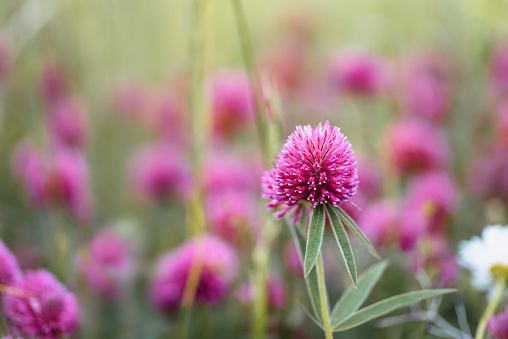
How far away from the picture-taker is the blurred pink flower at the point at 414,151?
770 millimetres

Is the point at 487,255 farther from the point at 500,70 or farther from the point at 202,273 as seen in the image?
the point at 500,70

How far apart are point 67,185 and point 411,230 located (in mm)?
377

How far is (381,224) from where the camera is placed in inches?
24.5

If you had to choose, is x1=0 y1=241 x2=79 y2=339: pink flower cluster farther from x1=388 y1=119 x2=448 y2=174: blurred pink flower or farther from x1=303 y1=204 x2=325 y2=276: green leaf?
x1=388 y1=119 x2=448 y2=174: blurred pink flower

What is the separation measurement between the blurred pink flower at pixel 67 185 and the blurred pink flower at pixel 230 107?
29 cm

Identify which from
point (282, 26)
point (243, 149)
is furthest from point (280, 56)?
point (243, 149)

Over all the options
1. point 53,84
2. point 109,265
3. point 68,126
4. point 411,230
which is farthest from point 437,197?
point 53,84

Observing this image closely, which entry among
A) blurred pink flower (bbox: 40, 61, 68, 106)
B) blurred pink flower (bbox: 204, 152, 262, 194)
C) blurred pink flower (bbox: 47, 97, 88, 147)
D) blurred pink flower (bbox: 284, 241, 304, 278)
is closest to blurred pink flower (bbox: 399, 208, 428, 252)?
blurred pink flower (bbox: 284, 241, 304, 278)

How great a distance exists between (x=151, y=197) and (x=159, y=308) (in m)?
0.28

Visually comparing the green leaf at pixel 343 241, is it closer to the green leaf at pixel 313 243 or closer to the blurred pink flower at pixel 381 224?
the green leaf at pixel 313 243

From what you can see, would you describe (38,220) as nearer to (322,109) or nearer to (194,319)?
(194,319)

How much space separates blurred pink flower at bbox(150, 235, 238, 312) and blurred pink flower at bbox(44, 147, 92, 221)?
0.14 meters

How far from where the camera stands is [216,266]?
578mm

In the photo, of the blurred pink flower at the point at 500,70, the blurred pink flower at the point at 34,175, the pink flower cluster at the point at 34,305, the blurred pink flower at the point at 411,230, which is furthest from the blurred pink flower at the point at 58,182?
the blurred pink flower at the point at 500,70
